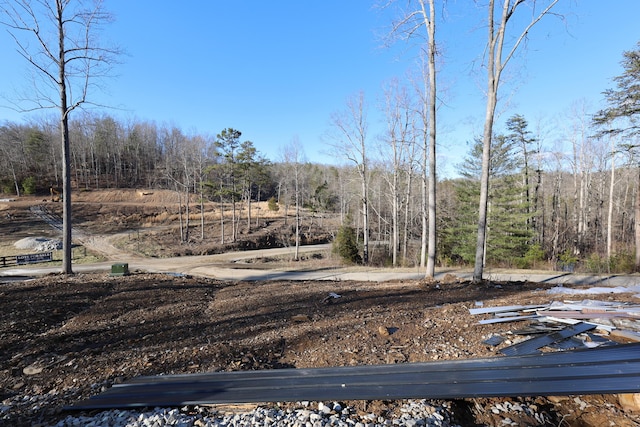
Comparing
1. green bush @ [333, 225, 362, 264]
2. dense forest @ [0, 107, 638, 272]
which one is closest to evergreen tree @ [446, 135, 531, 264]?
dense forest @ [0, 107, 638, 272]

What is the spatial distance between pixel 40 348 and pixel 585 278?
15.8 m

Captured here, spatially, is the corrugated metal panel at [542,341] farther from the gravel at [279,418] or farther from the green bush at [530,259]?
the green bush at [530,259]

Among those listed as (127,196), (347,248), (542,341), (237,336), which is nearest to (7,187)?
(127,196)

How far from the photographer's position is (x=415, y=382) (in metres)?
2.69

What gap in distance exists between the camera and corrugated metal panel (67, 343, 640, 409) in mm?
2424

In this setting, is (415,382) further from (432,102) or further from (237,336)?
(432,102)

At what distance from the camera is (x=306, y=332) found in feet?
16.4

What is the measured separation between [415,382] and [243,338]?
3.17 m

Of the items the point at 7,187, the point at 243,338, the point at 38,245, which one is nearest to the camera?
the point at 243,338

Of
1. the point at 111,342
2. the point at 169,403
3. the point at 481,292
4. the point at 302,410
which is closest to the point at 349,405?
the point at 302,410

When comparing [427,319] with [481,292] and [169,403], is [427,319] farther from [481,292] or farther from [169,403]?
[169,403]

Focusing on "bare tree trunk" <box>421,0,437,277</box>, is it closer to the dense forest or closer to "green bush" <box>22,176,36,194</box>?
the dense forest

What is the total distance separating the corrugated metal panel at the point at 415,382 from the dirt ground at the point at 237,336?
0.51 ft

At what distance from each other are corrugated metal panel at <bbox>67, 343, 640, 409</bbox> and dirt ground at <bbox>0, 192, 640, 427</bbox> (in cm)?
16
